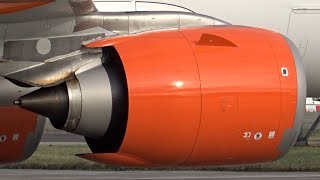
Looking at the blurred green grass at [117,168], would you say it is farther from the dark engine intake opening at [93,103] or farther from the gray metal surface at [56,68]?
the dark engine intake opening at [93,103]

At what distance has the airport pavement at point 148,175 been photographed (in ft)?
62.5

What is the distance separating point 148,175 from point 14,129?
8051 mm

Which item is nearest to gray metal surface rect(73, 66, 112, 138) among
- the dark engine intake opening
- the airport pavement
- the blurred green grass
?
the dark engine intake opening

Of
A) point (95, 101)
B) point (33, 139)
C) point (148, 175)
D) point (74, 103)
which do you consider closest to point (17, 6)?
point (74, 103)

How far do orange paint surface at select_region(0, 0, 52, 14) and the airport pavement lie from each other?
9263 millimetres

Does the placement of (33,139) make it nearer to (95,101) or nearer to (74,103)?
(74,103)

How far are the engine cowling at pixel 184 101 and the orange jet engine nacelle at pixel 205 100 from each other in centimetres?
1

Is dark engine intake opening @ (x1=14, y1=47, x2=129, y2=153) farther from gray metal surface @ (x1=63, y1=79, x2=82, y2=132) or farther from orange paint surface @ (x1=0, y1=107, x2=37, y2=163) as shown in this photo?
orange paint surface @ (x1=0, y1=107, x2=37, y2=163)

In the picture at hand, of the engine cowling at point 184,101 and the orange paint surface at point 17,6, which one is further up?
the orange paint surface at point 17,6

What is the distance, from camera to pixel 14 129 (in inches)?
496

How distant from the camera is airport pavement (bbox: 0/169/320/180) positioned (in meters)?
19.0

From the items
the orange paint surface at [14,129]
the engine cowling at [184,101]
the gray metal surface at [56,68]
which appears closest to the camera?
the engine cowling at [184,101]

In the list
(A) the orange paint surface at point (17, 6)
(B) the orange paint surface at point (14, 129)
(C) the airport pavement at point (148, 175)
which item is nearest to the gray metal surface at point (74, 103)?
(A) the orange paint surface at point (17, 6)

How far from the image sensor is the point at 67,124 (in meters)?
9.81
